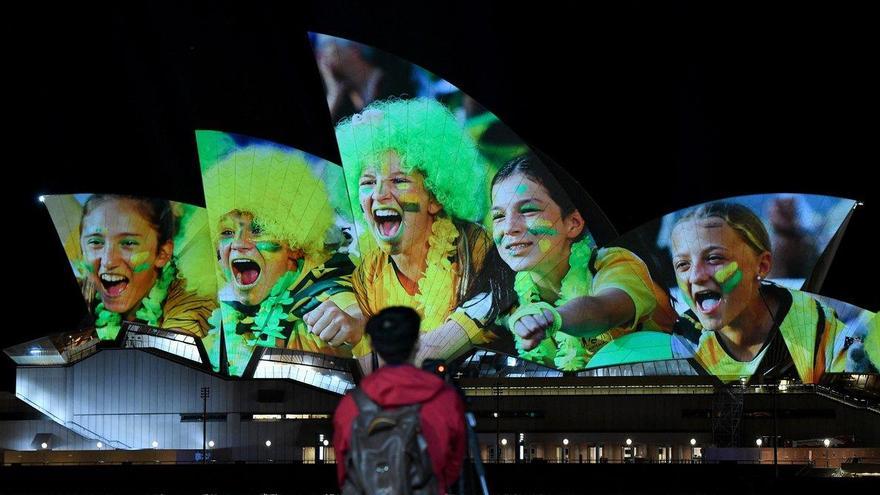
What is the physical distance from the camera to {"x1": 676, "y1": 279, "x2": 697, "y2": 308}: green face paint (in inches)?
2042

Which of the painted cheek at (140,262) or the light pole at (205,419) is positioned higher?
the painted cheek at (140,262)

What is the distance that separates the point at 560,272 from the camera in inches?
2080

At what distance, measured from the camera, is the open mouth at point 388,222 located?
173 feet

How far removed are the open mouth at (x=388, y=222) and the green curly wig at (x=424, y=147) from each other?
1636 millimetres

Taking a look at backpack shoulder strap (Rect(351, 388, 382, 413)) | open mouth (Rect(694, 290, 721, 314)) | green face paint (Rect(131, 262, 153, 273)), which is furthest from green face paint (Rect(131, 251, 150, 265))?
backpack shoulder strap (Rect(351, 388, 382, 413))

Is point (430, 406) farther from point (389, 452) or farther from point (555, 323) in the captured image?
point (555, 323)

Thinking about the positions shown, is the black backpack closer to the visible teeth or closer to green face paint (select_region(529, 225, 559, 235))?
green face paint (select_region(529, 225, 559, 235))

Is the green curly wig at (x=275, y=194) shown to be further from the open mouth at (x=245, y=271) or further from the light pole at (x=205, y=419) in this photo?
the light pole at (x=205, y=419)

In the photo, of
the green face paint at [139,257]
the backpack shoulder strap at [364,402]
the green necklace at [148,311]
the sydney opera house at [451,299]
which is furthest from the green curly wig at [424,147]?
the backpack shoulder strap at [364,402]

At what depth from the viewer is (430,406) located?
17.8 feet

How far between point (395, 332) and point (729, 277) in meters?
47.5

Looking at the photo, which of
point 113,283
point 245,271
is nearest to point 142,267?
point 113,283

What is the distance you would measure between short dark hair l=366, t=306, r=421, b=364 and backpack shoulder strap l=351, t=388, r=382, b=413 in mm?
233

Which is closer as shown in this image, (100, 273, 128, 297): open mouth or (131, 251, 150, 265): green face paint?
(131, 251, 150, 265): green face paint
